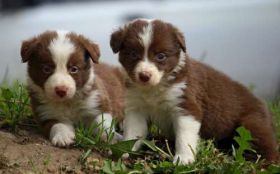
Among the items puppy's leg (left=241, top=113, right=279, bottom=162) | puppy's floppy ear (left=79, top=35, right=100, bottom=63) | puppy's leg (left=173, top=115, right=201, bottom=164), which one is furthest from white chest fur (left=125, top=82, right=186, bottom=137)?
puppy's leg (left=241, top=113, right=279, bottom=162)

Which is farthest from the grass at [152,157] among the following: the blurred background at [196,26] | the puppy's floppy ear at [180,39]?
the blurred background at [196,26]

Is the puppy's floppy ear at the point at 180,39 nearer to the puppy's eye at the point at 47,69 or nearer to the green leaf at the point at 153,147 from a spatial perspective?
the green leaf at the point at 153,147

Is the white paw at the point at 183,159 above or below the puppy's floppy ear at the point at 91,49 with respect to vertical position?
below

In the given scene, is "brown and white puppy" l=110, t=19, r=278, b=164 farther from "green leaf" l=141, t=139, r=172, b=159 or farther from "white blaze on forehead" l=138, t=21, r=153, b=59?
"green leaf" l=141, t=139, r=172, b=159

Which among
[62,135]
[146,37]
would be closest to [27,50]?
[62,135]

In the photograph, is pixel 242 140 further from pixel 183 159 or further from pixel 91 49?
pixel 91 49
